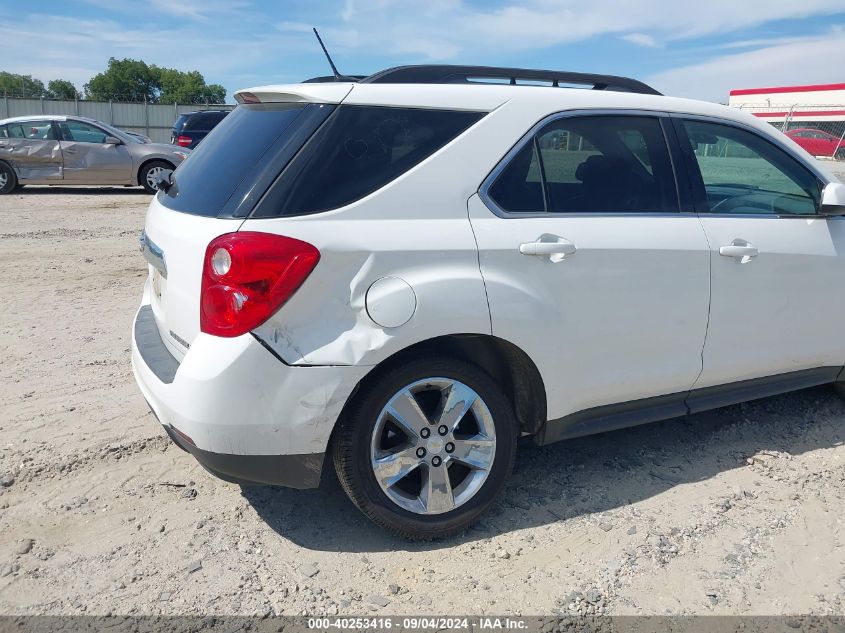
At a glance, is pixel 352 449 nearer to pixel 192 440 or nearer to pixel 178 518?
pixel 192 440

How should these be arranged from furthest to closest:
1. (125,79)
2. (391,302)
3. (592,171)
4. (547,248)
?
(125,79), (592,171), (547,248), (391,302)

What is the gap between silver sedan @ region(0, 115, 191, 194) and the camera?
14.3m

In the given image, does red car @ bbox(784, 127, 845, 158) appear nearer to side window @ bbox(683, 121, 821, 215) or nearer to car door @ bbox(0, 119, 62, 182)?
car door @ bbox(0, 119, 62, 182)

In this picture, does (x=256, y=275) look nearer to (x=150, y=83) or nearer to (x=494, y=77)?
(x=494, y=77)

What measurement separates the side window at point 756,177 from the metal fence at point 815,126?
79.9 ft

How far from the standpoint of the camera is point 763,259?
3.68 meters

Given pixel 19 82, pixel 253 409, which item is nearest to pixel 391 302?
pixel 253 409

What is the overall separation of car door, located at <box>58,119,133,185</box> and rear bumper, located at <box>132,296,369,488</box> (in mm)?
13197

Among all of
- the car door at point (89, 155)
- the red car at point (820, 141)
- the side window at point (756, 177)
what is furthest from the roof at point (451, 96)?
the red car at point (820, 141)

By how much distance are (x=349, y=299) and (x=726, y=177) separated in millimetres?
2356

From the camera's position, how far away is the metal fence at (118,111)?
34.2m

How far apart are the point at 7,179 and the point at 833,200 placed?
1484 centimetres

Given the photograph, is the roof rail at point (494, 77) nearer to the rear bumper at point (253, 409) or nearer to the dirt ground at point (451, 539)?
the rear bumper at point (253, 409)

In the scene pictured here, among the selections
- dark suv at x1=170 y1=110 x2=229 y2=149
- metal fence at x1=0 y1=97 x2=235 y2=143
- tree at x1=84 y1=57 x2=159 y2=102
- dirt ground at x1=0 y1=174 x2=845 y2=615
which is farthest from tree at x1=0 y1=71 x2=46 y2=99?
dirt ground at x1=0 y1=174 x2=845 y2=615
